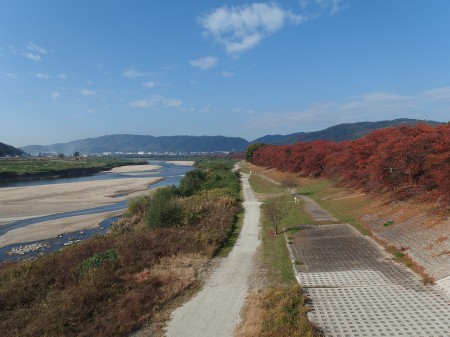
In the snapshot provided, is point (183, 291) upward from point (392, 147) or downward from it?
downward

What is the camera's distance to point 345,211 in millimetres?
Result: 28016

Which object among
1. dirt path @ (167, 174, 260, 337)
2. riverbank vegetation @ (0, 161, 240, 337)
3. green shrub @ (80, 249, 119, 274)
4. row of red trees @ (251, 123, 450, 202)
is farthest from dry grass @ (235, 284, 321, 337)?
row of red trees @ (251, 123, 450, 202)

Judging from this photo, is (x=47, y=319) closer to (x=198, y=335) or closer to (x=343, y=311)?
(x=198, y=335)

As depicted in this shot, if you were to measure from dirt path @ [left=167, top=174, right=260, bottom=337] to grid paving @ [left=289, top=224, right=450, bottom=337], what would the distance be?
99.1 inches

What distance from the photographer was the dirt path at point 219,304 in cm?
1103

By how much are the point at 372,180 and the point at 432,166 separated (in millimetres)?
7161

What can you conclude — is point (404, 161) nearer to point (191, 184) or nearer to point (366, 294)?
point (366, 294)

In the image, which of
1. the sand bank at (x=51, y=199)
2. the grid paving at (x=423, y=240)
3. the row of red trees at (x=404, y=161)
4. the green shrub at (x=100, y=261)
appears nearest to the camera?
the grid paving at (x=423, y=240)

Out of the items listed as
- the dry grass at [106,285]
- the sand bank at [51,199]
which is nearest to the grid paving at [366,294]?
the dry grass at [106,285]

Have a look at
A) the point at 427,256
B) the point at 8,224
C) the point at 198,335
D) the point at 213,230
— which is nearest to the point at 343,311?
the point at 198,335

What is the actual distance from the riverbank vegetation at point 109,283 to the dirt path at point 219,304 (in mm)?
726

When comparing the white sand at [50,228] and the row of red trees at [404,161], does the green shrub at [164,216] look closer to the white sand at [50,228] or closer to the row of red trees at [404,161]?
the white sand at [50,228]

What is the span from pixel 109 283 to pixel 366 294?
33.9 ft

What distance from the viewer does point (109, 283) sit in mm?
14742
